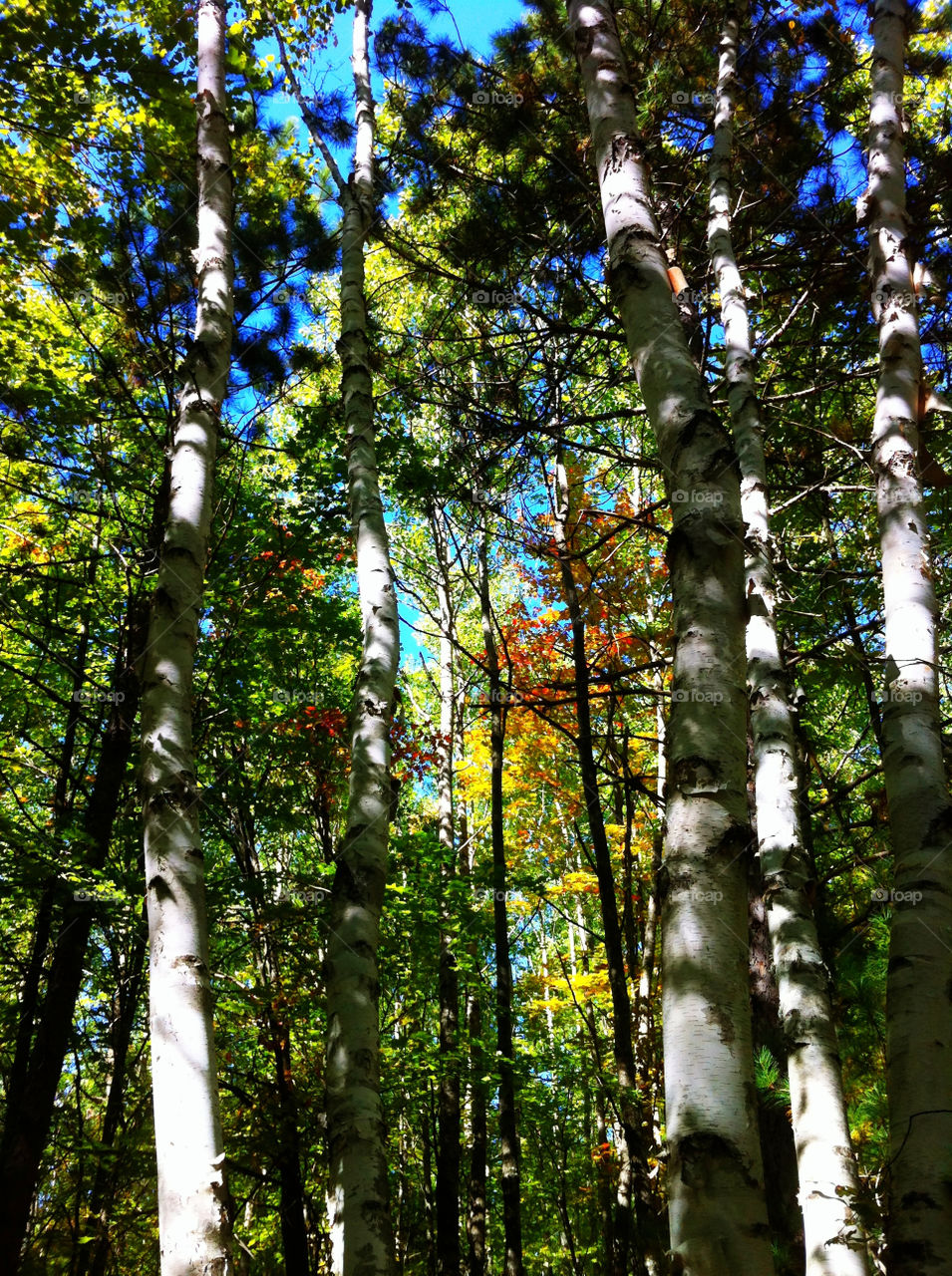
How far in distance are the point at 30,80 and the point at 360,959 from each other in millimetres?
5719

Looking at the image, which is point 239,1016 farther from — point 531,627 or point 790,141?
point 790,141

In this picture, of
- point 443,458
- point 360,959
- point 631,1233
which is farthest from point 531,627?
point 360,959

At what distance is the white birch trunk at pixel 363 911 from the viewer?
2.47 meters

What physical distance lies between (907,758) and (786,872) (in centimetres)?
74

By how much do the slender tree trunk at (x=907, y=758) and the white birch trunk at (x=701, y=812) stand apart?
133 cm

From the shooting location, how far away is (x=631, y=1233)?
22.4 feet

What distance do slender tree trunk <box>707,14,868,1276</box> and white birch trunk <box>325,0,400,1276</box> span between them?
1.36m
